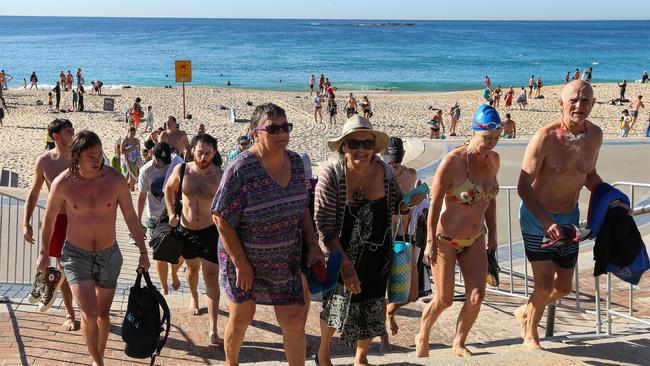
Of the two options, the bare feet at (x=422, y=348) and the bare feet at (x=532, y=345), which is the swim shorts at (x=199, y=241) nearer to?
the bare feet at (x=422, y=348)

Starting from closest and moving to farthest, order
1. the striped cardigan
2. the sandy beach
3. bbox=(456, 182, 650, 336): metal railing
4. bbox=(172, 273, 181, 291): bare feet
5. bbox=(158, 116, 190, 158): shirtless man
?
the striped cardigan → bbox=(456, 182, 650, 336): metal railing → bbox=(172, 273, 181, 291): bare feet → bbox=(158, 116, 190, 158): shirtless man → the sandy beach

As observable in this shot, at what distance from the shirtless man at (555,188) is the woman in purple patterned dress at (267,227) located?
5.48 feet

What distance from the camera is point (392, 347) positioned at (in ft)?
18.5

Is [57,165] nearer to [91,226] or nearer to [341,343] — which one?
[91,226]

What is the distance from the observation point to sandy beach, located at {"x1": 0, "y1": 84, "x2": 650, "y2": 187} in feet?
73.7

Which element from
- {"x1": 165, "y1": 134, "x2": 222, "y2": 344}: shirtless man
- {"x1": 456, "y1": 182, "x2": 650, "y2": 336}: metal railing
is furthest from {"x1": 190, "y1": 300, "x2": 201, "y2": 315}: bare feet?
{"x1": 456, "y1": 182, "x2": 650, "y2": 336}: metal railing

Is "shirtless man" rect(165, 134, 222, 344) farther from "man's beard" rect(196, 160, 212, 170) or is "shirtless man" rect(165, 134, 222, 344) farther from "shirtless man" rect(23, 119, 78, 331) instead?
"shirtless man" rect(23, 119, 78, 331)

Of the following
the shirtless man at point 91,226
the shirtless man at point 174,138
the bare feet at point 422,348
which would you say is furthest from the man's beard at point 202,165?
the shirtless man at point 174,138

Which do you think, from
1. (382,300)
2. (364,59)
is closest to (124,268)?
(382,300)

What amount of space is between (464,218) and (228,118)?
2555 centimetres

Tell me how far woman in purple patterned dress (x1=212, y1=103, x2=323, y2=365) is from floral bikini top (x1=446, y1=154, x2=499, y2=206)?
1161mm

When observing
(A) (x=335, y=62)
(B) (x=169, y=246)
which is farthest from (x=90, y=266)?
(A) (x=335, y=62)

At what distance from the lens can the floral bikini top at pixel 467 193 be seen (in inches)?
189

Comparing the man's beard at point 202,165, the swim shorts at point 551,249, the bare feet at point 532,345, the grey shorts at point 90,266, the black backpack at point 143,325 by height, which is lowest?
the bare feet at point 532,345
